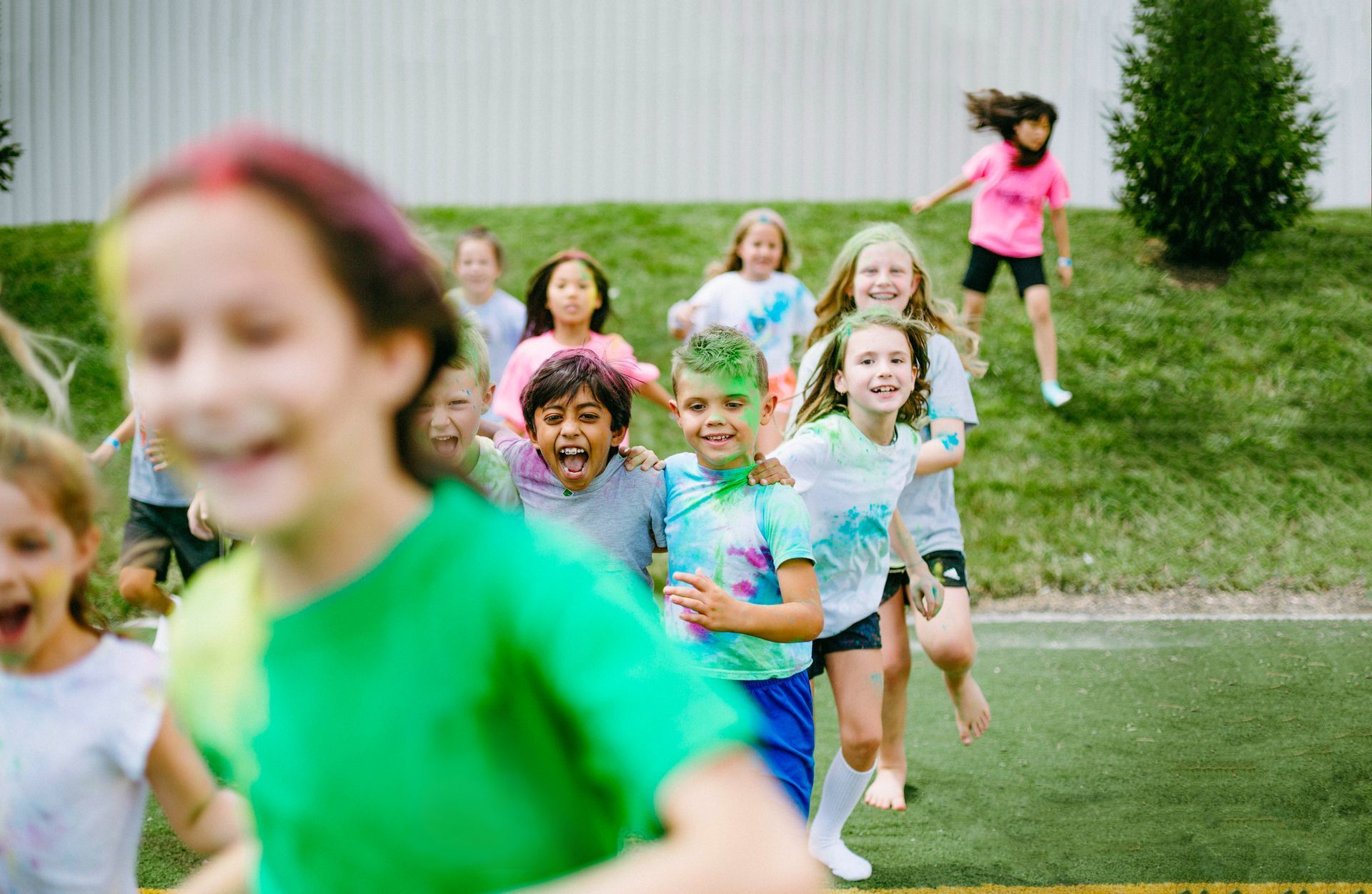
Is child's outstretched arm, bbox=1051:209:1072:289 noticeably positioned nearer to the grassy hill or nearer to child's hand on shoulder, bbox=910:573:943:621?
the grassy hill

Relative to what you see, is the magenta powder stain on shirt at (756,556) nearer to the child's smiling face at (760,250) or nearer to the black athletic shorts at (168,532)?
the black athletic shorts at (168,532)

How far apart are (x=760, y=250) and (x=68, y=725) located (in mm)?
5231

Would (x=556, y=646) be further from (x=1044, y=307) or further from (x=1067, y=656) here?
(x=1044, y=307)

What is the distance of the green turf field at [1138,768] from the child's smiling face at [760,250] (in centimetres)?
210

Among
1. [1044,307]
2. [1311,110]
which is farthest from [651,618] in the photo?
[1311,110]

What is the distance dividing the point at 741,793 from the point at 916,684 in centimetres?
524

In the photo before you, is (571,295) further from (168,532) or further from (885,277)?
(168,532)

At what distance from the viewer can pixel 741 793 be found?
765 mm

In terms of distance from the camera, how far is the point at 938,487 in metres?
4.21

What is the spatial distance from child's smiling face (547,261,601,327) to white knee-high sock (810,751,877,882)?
6.88 ft

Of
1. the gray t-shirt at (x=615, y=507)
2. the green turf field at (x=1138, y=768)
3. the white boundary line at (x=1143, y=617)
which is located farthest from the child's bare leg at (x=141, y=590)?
the white boundary line at (x=1143, y=617)

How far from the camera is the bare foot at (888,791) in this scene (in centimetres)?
419

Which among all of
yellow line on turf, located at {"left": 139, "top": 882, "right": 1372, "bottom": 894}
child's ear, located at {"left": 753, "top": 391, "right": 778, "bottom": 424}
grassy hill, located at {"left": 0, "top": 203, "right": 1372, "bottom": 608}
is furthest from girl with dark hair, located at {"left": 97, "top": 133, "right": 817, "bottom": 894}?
grassy hill, located at {"left": 0, "top": 203, "right": 1372, "bottom": 608}

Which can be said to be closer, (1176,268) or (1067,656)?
(1067,656)
